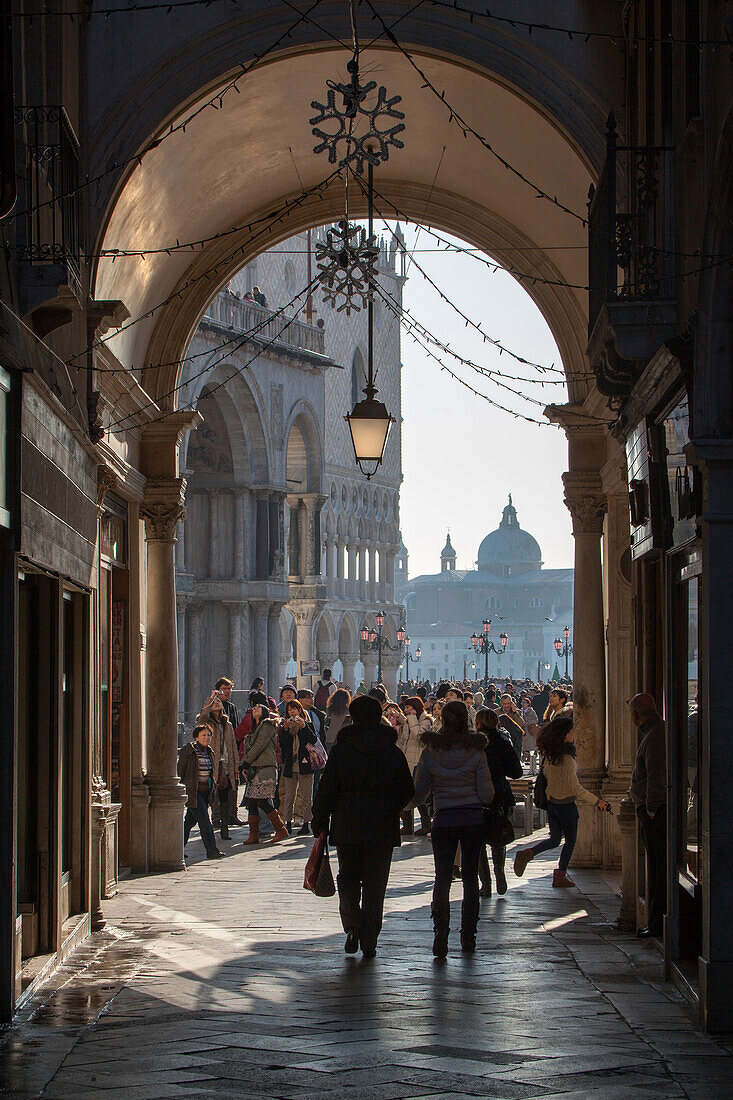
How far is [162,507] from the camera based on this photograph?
1443cm

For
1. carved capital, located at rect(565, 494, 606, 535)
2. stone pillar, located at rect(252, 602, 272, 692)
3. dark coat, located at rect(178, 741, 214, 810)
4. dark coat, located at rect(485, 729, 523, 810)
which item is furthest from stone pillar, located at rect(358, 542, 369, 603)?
dark coat, located at rect(485, 729, 523, 810)

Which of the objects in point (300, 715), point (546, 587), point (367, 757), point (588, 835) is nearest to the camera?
point (367, 757)

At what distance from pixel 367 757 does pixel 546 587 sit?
15747 centimetres

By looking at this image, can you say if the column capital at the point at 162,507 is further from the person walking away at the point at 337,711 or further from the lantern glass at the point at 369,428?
the person walking away at the point at 337,711

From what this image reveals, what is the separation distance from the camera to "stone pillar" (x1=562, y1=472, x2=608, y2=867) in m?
14.1

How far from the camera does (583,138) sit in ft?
35.7

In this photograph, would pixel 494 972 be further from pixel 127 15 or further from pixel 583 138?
pixel 127 15

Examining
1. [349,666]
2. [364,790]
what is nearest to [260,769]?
[364,790]

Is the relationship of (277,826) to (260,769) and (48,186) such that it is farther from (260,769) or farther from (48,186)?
(48,186)

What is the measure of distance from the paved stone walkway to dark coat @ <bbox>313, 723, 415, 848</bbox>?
0.73 meters

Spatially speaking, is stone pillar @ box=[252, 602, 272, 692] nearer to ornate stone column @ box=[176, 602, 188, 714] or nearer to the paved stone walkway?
ornate stone column @ box=[176, 602, 188, 714]

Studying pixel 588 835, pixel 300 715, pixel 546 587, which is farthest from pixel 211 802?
pixel 546 587

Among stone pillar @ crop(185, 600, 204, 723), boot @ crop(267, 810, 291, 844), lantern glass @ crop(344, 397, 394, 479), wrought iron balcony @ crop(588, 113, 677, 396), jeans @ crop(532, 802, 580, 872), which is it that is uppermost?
wrought iron balcony @ crop(588, 113, 677, 396)

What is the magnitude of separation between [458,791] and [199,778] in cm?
590
